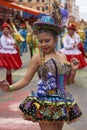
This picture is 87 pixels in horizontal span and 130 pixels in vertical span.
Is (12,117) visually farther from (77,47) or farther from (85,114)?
(77,47)

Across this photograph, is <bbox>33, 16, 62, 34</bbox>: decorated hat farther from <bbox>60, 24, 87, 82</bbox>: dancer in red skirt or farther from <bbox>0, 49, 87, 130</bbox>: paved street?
<bbox>60, 24, 87, 82</bbox>: dancer in red skirt

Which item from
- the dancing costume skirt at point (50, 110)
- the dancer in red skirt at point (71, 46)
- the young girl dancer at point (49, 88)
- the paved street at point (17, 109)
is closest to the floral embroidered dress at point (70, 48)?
the dancer in red skirt at point (71, 46)

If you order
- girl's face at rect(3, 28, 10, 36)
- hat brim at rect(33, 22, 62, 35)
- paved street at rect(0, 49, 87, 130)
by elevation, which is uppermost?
girl's face at rect(3, 28, 10, 36)

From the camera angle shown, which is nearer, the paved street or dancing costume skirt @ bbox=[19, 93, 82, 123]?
dancing costume skirt @ bbox=[19, 93, 82, 123]

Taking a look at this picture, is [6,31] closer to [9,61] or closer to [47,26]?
[9,61]

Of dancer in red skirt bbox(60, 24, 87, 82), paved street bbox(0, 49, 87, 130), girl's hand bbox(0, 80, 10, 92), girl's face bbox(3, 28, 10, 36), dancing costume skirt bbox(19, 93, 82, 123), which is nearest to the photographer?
dancing costume skirt bbox(19, 93, 82, 123)

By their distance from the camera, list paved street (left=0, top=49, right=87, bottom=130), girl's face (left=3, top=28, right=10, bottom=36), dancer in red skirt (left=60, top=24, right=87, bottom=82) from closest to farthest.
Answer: paved street (left=0, top=49, right=87, bottom=130), girl's face (left=3, top=28, right=10, bottom=36), dancer in red skirt (left=60, top=24, right=87, bottom=82)

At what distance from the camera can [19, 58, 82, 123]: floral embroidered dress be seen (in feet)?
11.7

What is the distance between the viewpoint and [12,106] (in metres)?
7.06

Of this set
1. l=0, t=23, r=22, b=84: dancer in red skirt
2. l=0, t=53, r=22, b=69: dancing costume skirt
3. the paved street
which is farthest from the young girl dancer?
l=0, t=53, r=22, b=69: dancing costume skirt

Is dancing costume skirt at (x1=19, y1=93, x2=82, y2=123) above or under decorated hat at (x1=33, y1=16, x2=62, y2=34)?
under

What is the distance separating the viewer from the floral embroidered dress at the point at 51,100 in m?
3.58

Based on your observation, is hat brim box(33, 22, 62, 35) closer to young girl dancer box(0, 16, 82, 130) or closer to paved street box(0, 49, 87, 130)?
young girl dancer box(0, 16, 82, 130)

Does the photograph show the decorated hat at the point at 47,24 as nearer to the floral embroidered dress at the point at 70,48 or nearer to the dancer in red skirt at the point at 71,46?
the dancer in red skirt at the point at 71,46
